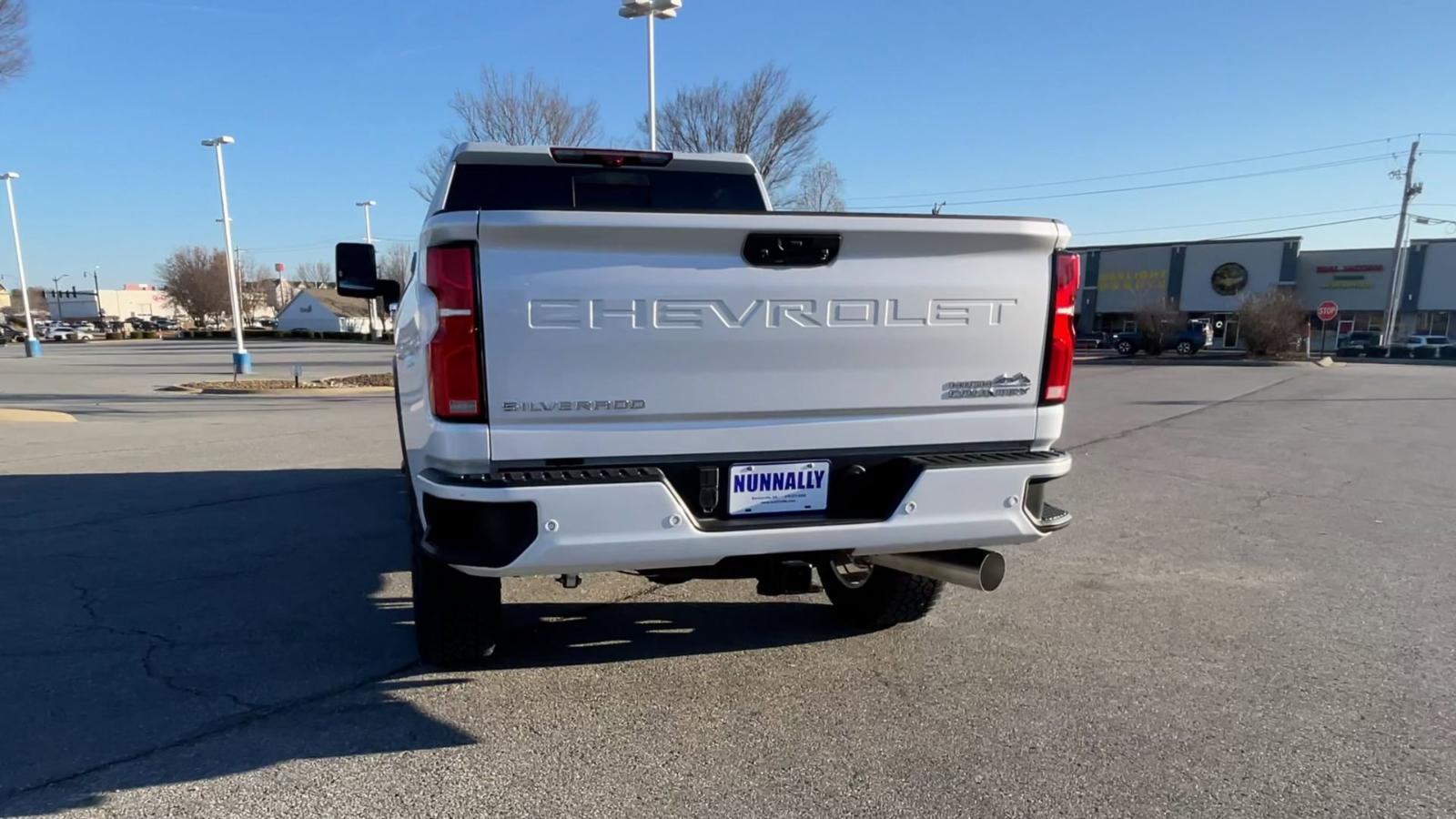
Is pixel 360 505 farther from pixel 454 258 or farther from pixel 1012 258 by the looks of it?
pixel 1012 258

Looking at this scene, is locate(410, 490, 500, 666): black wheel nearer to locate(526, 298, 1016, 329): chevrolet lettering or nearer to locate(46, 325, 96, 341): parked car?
locate(526, 298, 1016, 329): chevrolet lettering

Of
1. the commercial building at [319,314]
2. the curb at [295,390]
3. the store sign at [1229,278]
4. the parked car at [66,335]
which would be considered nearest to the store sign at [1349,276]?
the store sign at [1229,278]

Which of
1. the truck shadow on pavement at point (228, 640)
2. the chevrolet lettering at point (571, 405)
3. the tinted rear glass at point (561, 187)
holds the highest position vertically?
the tinted rear glass at point (561, 187)

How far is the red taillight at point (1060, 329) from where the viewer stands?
3061mm

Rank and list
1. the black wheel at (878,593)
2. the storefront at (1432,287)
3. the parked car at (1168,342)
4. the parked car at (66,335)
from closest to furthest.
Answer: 1. the black wheel at (878,593)
2. the parked car at (1168,342)
3. the storefront at (1432,287)
4. the parked car at (66,335)

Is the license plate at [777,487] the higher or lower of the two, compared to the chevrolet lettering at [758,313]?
lower

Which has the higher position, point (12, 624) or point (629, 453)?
point (629, 453)

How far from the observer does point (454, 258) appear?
251cm

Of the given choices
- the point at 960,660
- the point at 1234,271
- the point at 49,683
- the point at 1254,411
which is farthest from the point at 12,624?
the point at 1234,271

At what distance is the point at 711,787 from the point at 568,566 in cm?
90

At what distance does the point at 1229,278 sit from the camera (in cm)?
5300

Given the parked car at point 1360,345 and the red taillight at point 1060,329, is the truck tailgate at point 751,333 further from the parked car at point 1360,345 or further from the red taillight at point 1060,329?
the parked car at point 1360,345

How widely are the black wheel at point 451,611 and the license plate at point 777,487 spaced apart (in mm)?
1078

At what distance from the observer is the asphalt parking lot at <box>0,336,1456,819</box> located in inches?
107
